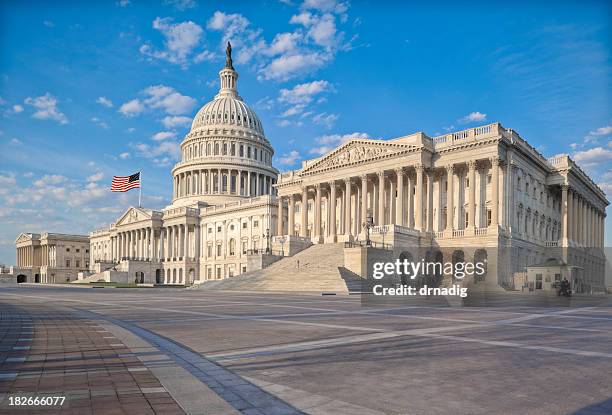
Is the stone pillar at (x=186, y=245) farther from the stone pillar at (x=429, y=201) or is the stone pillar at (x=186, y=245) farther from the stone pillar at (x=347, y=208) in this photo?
the stone pillar at (x=429, y=201)

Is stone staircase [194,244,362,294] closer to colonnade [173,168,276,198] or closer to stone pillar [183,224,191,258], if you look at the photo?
stone pillar [183,224,191,258]

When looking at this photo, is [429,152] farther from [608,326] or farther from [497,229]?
[608,326]

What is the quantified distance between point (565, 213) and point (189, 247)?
81.5 m

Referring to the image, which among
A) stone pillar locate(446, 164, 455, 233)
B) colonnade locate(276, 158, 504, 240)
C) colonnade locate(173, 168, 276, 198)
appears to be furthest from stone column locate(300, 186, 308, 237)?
colonnade locate(173, 168, 276, 198)

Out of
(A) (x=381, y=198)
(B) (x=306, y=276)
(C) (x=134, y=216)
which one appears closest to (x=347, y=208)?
(A) (x=381, y=198)

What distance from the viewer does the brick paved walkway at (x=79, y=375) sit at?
7.59m

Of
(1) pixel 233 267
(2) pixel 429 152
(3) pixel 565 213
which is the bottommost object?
(1) pixel 233 267

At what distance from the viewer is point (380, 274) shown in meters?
60.7

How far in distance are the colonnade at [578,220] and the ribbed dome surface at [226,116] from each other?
87.2 metres

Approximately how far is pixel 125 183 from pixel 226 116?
42.4m

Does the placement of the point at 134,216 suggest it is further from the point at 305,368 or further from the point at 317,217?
the point at 305,368

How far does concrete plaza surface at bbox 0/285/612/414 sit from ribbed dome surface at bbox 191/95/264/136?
129 m

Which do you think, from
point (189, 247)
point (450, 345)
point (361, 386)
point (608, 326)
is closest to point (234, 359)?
point (361, 386)

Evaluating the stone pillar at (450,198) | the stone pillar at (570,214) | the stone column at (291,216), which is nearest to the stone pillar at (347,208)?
the stone column at (291,216)
